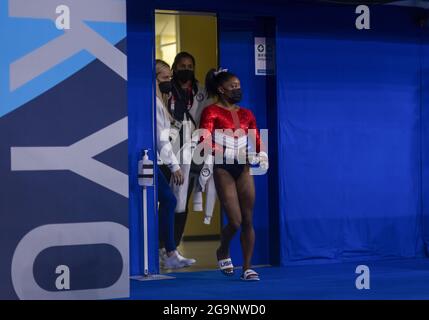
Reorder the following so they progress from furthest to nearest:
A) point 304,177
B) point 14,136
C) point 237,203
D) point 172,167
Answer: point 304,177, point 172,167, point 237,203, point 14,136

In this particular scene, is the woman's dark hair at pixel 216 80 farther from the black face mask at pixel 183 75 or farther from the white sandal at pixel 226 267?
the white sandal at pixel 226 267

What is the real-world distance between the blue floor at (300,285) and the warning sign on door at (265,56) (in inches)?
81.8

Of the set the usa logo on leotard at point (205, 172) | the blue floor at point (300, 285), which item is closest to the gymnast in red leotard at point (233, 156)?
the blue floor at point (300, 285)

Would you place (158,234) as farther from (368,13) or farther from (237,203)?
(368,13)

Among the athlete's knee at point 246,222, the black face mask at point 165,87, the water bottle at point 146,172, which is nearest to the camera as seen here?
the athlete's knee at point 246,222

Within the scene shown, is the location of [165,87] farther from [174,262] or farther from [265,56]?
[174,262]

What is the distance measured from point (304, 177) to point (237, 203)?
1.62 metres

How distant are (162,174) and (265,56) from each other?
169cm

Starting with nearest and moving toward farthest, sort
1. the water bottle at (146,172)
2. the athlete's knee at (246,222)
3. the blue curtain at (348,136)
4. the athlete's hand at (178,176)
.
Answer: the athlete's knee at (246,222)
the water bottle at (146,172)
the athlete's hand at (178,176)
the blue curtain at (348,136)

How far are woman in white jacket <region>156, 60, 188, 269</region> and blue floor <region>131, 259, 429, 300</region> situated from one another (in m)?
0.43

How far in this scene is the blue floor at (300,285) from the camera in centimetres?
710

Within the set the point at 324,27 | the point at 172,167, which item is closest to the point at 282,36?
the point at 324,27

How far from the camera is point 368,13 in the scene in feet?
32.2

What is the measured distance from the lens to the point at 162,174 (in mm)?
9016
